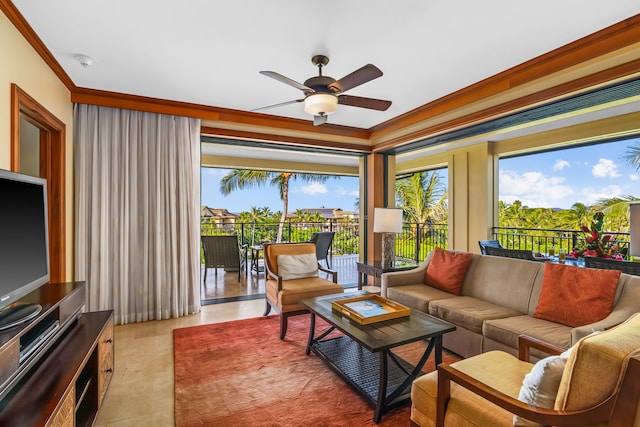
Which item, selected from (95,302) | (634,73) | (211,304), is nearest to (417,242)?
(211,304)

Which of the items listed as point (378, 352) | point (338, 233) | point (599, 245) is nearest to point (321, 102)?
point (378, 352)

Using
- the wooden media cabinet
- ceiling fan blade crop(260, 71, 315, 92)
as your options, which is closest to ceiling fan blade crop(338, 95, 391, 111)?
ceiling fan blade crop(260, 71, 315, 92)

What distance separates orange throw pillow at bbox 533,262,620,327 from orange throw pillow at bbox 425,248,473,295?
2.58 ft

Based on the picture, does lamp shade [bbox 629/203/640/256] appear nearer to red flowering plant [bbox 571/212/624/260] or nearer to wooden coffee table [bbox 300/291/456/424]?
red flowering plant [bbox 571/212/624/260]

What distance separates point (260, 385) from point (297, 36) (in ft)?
8.64

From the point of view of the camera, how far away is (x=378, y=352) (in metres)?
1.96

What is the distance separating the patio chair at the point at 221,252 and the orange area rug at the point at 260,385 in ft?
7.52

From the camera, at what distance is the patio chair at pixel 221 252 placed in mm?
5512

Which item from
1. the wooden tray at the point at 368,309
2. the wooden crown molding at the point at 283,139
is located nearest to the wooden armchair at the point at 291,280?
the wooden tray at the point at 368,309

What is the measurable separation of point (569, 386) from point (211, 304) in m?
4.14

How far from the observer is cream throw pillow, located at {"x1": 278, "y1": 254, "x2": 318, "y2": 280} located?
3699mm

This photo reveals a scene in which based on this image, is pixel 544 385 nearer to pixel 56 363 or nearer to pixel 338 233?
pixel 56 363

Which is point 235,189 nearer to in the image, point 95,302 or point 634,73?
point 95,302

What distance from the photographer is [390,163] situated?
568 centimetres
